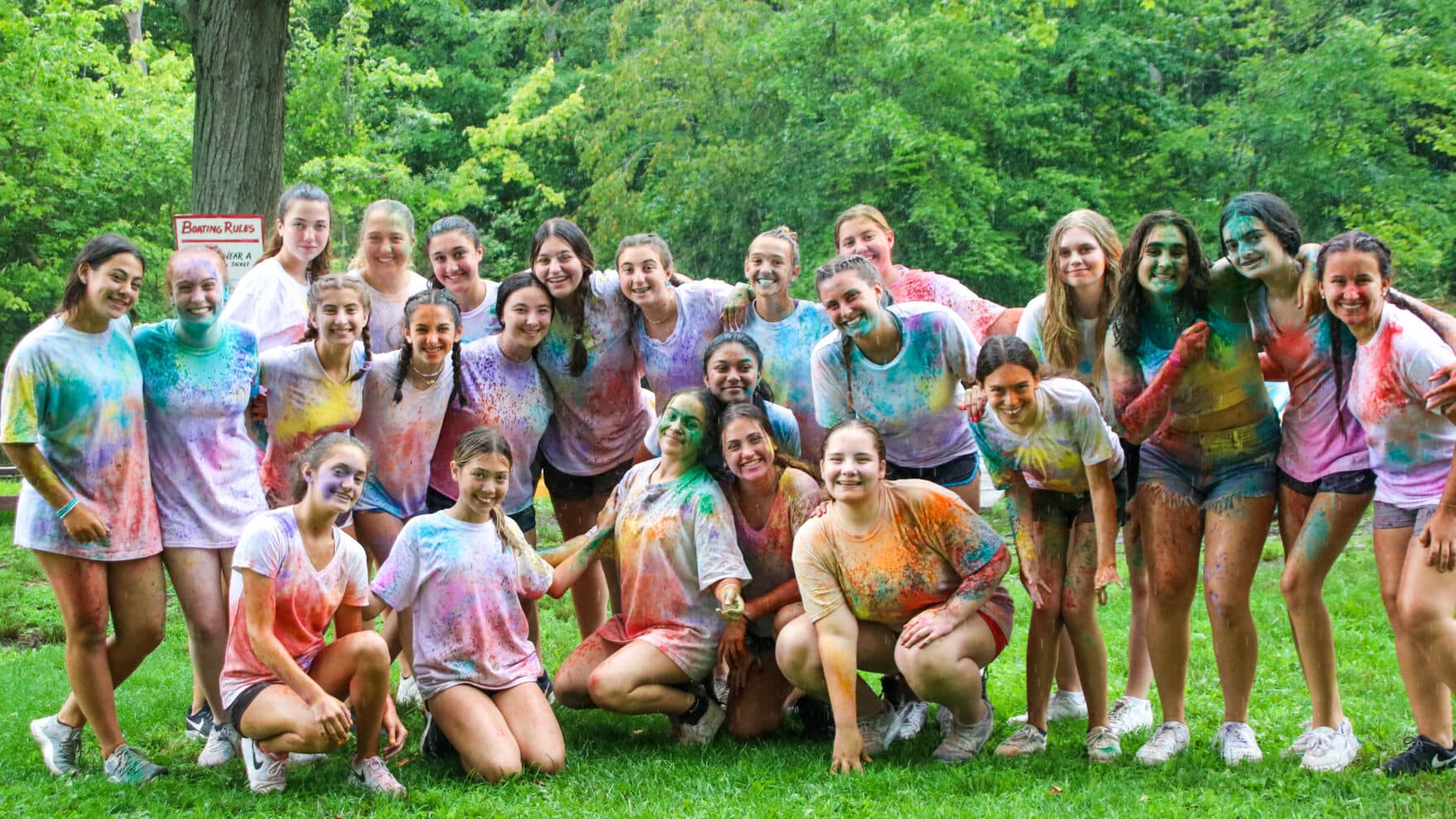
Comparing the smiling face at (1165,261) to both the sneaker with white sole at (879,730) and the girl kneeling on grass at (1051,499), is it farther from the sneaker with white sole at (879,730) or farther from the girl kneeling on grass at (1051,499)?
the sneaker with white sole at (879,730)

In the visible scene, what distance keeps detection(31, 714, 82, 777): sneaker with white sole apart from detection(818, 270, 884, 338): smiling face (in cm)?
367

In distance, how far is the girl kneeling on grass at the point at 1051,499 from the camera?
5.08 m

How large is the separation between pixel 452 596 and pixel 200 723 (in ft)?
5.32

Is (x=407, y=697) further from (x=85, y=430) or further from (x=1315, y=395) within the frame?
(x=1315, y=395)

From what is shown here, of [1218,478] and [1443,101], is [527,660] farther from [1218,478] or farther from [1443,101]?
[1443,101]

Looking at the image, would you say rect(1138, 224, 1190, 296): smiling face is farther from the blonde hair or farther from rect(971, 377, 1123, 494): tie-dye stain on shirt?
rect(971, 377, 1123, 494): tie-dye stain on shirt

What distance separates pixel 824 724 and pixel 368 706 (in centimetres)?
201

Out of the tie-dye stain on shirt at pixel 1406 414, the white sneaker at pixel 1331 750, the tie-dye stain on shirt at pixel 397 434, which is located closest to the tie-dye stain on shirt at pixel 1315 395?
the tie-dye stain on shirt at pixel 1406 414

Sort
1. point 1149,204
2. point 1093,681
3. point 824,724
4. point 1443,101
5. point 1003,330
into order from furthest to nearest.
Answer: point 1149,204 < point 1443,101 < point 1003,330 < point 824,724 < point 1093,681

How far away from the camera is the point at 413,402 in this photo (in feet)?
18.9

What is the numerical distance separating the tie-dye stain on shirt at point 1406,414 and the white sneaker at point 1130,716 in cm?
155

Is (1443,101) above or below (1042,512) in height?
above

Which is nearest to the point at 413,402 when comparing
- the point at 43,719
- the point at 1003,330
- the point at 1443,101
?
the point at 43,719

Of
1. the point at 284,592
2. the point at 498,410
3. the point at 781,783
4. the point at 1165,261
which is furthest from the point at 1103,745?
the point at 284,592
